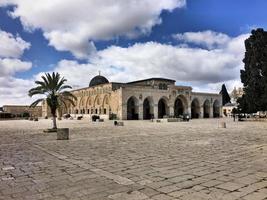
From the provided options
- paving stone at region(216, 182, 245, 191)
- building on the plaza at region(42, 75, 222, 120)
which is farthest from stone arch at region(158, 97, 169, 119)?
paving stone at region(216, 182, 245, 191)

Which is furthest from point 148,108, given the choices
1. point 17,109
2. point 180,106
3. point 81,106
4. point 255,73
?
point 17,109

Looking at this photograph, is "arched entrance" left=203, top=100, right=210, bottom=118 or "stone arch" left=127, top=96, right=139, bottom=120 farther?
"arched entrance" left=203, top=100, right=210, bottom=118

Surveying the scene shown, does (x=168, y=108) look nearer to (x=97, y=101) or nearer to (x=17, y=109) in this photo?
(x=97, y=101)

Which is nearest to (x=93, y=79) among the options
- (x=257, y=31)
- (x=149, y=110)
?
(x=149, y=110)

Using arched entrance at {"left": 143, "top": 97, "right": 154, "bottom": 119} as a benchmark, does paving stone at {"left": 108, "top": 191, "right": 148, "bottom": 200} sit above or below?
below

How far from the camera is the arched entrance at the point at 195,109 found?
62.5m

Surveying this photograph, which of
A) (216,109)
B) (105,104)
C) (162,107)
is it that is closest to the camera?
(105,104)

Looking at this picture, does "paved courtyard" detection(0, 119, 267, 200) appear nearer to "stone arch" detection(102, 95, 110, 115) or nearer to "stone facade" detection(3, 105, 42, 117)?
"stone arch" detection(102, 95, 110, 115)

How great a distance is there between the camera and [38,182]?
5.45 m

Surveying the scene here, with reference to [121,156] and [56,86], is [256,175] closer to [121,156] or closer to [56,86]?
[121,156]

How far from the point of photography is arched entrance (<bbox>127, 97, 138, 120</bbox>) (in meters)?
51.8

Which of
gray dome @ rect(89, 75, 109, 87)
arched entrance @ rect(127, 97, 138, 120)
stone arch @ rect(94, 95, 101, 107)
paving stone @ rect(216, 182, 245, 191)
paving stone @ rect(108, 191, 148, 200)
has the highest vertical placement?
gray dome @ rect(89, 75, 109, 87)

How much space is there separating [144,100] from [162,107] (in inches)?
249

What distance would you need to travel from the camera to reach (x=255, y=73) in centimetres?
3369
